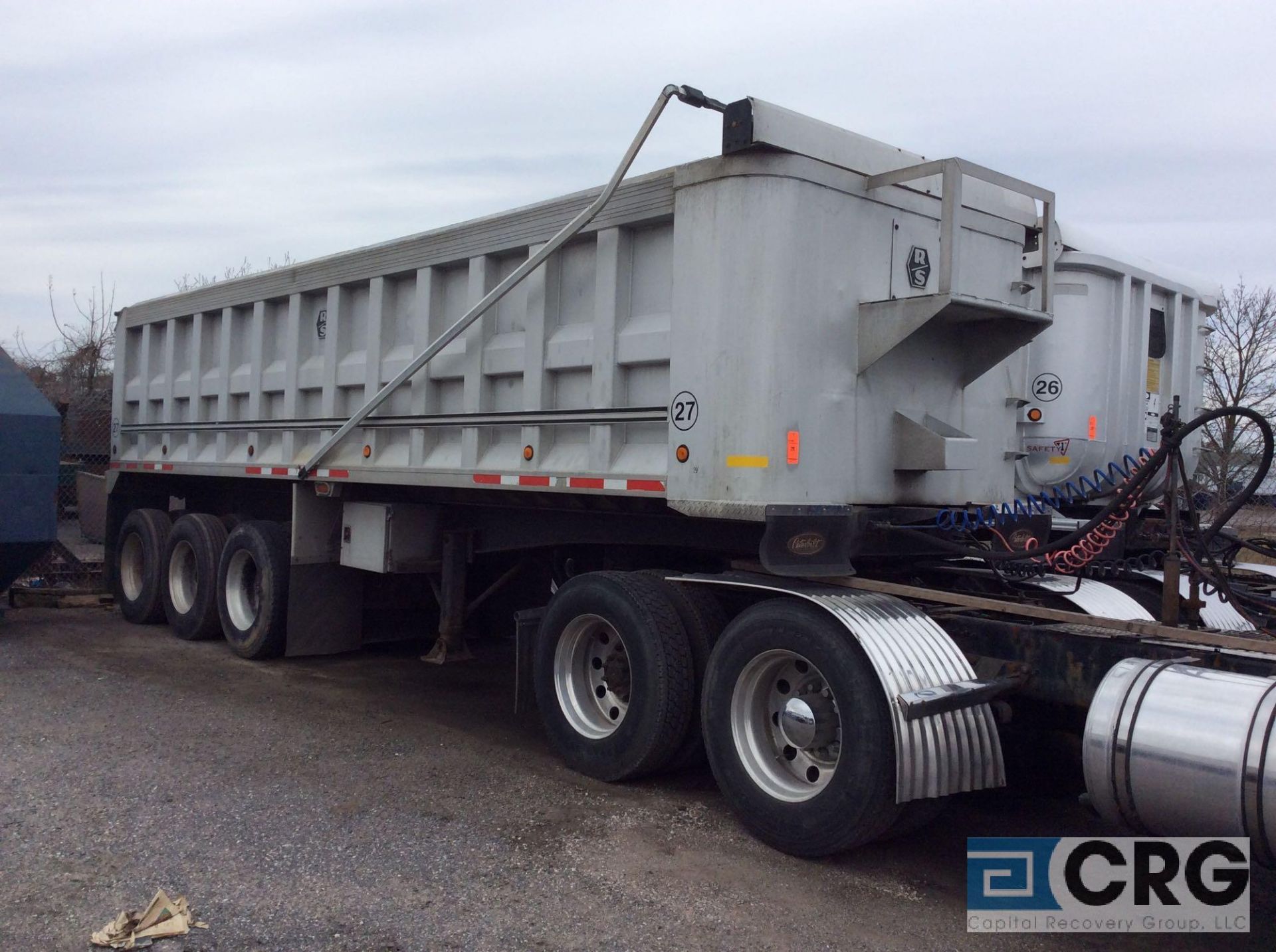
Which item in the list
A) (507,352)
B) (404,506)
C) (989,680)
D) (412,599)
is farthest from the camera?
(412,599)

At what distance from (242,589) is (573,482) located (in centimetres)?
464

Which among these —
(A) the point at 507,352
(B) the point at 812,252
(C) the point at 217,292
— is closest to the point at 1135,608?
(B) the point at 812,252

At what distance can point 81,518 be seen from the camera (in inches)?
621

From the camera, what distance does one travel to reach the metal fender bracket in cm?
435

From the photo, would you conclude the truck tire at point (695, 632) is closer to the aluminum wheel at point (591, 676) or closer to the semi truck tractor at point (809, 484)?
the semi truck tractor at point (809, 484)

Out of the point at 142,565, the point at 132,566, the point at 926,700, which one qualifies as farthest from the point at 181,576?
the point at 926,700

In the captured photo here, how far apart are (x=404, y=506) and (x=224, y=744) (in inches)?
86.6

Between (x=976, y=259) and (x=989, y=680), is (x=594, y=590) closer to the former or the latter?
(x=989, y=680)

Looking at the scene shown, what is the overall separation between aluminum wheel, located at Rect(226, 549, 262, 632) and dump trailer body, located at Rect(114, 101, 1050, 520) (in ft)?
7.25

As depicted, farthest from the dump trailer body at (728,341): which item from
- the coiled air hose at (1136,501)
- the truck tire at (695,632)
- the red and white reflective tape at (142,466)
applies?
the red and white reflective tape at (142,466)

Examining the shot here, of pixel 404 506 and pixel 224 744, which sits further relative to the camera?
pixel 404 506

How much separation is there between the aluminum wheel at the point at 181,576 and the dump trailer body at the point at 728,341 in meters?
3.46

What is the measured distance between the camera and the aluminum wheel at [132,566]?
11219 mm

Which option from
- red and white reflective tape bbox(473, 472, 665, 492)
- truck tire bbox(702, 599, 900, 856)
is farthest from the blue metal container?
truck tire bbox(702, 599, 900, 856)
